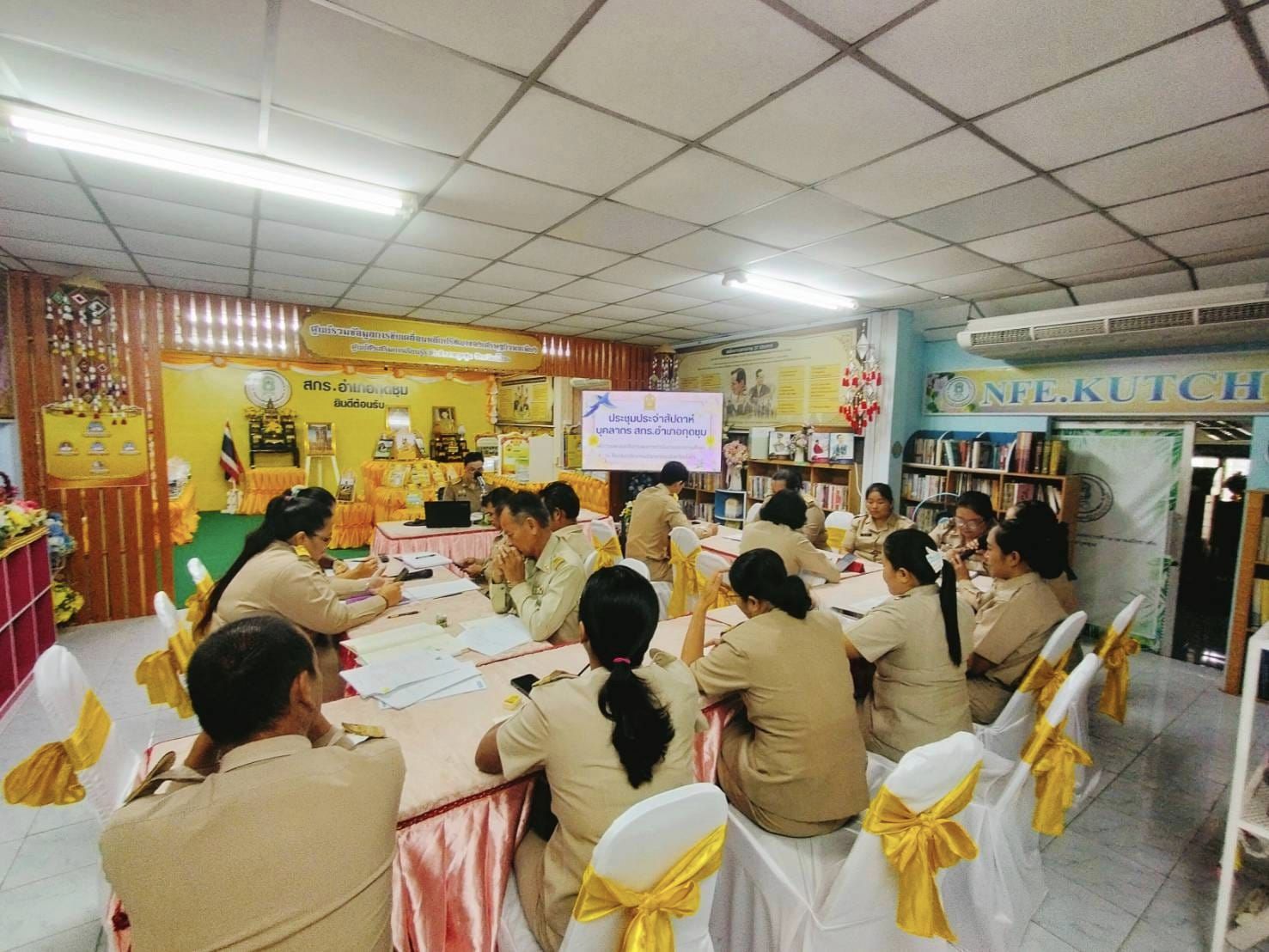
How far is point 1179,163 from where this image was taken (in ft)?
7.45

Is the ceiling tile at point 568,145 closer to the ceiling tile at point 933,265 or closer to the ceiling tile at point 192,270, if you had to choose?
the ceiling tile at point 933,265

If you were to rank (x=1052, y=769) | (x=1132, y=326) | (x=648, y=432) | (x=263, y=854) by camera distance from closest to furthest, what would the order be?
(x=263, y=854) < (x=1052, y=769) < (x=1132, y=326) < (x=648, y=432)

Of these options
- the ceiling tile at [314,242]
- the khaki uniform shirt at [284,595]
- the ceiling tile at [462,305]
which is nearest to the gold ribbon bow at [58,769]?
the khaki uniform shirt at [284,595]

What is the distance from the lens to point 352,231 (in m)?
3.39

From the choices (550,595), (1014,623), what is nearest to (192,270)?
(550,595)

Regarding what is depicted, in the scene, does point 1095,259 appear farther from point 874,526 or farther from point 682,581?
point 682,581

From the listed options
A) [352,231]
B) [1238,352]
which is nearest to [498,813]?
[352,231]

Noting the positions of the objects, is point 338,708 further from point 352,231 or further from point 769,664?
point 352,231

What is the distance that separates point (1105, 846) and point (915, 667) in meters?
1.42

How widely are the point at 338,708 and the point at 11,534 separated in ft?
10.1

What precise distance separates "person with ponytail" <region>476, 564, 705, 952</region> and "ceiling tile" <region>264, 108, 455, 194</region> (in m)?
2.11

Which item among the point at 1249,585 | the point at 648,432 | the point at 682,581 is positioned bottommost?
the point at 682,581

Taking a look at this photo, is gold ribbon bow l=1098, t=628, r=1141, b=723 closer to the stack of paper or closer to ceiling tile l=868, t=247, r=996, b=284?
ceiling tile l=868, t=247, r=996, b=284

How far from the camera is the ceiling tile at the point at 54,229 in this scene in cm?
322
